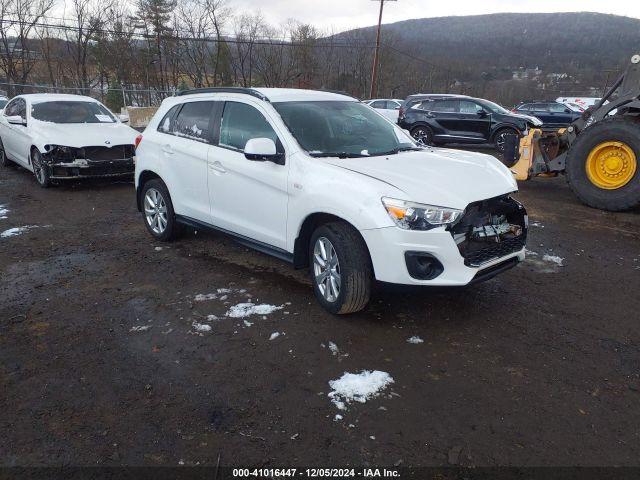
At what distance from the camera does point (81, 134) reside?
8672 millimetres

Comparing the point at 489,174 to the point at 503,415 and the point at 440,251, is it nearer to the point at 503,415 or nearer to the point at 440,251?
the point at 440,251

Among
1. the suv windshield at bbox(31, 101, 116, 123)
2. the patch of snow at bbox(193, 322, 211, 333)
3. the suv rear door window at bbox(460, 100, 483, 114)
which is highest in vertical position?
the suv rear door window at bbox(460, 100, 483, 114)

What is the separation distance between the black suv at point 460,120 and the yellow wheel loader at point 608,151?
6.14 metres

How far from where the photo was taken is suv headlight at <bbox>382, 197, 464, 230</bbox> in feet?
11.1

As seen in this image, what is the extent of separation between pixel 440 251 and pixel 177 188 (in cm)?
315

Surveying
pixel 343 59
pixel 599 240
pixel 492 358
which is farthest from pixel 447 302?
pixel 343 59

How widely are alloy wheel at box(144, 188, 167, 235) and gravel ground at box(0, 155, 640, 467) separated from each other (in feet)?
1.73

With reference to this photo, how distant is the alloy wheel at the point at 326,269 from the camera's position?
3828 mm

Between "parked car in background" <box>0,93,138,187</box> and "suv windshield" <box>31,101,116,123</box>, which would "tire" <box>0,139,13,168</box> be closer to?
"parked car in background" <box>0,93,138,187</box>

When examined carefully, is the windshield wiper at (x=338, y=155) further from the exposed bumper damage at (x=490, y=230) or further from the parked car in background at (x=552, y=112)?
the parked car in background at (x=552, y=112)

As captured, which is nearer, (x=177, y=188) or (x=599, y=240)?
(x=177, y=188)

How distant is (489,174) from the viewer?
157 inches

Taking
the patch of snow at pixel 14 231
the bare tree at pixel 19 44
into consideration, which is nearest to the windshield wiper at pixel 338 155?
the patch of snow at pixel 14 231

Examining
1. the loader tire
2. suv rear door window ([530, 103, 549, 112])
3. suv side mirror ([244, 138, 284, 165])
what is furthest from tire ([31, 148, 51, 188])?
suv rear door window ([530, 103, 549, 112])
